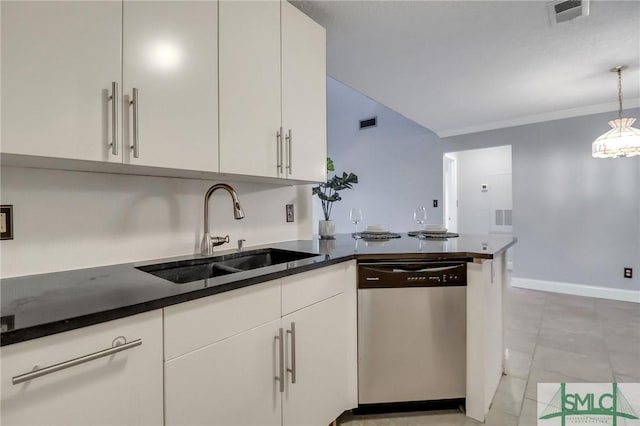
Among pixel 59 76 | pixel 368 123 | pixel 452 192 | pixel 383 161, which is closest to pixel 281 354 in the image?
pixel 59 76

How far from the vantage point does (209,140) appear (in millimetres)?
1334

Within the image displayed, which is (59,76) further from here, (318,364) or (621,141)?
(621,141)

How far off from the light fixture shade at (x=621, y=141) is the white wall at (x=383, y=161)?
2132 mm

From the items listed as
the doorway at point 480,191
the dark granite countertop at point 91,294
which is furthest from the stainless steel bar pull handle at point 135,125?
the doorway at point 480,191

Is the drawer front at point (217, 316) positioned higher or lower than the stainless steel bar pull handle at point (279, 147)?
lower

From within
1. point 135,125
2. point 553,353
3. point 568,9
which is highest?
point 568,9

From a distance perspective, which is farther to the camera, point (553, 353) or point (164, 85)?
point (553, 353)

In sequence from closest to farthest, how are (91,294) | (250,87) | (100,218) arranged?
(91,294), (100,218), (250,87)

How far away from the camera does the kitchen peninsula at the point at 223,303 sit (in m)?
0.72

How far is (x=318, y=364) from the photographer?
140 cm

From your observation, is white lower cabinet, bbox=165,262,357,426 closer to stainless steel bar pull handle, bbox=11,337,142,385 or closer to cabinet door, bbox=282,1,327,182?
stainless steel bar pull handle, bbox=11,337,142,385

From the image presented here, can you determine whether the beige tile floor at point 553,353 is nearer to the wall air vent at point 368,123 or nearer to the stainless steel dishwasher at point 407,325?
the stainless steel dishwasher at point 407,325

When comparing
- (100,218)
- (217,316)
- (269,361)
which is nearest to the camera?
(217,316)

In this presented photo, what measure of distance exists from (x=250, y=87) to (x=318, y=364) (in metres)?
1.33
